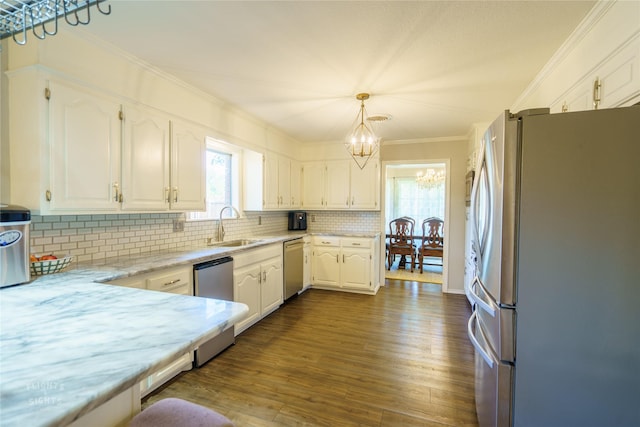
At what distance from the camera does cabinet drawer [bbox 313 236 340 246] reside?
173 inches

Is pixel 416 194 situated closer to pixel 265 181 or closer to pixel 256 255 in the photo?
pixel 265 181

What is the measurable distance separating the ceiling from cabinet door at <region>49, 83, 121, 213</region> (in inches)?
18.5

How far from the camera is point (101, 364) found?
67 cm

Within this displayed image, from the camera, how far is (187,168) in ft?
8.31

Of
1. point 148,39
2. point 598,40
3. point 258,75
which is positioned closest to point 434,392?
point 598,40

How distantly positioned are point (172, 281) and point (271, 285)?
152 cm

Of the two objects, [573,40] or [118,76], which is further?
[118,76]

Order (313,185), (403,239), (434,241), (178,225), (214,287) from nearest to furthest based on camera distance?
(214,287) → (178,225) → (313,185) → (434,241) → (403,239)

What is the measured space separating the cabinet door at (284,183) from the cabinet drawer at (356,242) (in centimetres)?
106

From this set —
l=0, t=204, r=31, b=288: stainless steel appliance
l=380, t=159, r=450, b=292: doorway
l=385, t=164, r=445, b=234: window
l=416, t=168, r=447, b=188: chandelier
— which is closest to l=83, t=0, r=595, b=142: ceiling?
l=0, t=204, r=31, b=288: stainless steel appliance

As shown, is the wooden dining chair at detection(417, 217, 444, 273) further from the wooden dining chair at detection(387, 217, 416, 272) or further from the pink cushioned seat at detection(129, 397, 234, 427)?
the pink cushioned seat at detection(129, 397, 234, 427)

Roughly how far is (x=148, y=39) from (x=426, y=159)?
3949mm

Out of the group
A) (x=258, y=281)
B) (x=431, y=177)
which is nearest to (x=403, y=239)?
(x=431, y=177)

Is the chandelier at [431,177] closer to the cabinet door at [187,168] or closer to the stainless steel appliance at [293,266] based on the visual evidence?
the stainless steel appliance at [293,266]
